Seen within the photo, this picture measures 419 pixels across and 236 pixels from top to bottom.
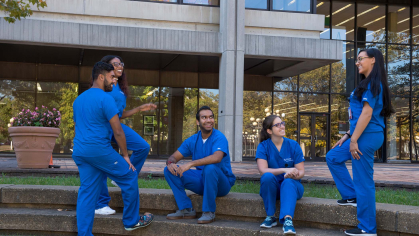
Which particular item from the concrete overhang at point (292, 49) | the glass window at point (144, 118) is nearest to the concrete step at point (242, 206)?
the concrete overhang at point (292, 49)

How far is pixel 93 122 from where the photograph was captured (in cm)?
408

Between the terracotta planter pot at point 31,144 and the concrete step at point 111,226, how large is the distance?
3099 millimetres

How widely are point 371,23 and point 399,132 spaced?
5371 millimetres

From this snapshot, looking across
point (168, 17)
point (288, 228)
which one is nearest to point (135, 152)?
point (288, 228)

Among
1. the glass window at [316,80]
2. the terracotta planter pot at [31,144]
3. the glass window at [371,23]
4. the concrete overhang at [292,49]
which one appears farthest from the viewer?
the glass window at [371,23]

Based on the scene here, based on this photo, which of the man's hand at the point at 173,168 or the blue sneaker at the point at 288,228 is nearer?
the blue sneaker at the point at 288,228

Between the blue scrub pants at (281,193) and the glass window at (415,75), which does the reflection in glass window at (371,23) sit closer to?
the glass window at (415,75)

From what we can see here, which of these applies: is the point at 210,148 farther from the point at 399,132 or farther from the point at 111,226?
the point at 399,132

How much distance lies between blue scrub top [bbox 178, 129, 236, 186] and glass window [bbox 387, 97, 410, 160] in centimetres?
1720

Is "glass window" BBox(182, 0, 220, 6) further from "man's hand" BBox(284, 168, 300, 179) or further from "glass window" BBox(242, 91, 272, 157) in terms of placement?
"man's hand" BBox(284, 168, 300, 179)

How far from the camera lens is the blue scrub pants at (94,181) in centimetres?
409

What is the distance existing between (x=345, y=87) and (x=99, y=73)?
55.6ft

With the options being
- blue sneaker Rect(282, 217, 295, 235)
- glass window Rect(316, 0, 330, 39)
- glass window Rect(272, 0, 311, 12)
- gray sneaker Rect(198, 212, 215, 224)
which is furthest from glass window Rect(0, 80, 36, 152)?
blue sneaker Rect(282, 217, 295, 235)

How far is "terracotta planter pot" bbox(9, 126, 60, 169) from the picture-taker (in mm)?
7965
